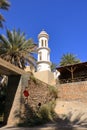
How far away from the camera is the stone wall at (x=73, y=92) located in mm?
28484

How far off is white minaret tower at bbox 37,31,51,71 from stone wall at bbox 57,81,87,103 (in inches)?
862

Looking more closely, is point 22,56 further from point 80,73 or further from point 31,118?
point 31,118

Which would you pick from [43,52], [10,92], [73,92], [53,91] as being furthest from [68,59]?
[10,92]

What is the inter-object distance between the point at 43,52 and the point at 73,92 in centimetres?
2453

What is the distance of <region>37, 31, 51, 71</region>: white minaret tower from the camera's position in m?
52.2

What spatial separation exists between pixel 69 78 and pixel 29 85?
16.0 meters

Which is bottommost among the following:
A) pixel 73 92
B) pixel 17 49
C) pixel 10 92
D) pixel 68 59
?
pixel 10 92

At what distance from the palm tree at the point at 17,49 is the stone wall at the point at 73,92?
21.4 ft

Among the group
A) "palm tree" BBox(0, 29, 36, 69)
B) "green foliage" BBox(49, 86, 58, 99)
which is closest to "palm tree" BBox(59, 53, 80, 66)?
"palm tree" BBox(0, 29, 36, 69)

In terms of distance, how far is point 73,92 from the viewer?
1159 inches

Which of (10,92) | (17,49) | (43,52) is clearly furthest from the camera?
(43,52)

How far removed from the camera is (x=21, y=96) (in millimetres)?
21422

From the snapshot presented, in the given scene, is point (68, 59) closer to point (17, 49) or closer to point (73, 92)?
point (17, 49)

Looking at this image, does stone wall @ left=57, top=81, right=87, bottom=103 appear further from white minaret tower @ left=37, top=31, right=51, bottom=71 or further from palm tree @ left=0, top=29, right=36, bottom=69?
white minaret tower @ left=37, top=31, right=51, bottom=71
